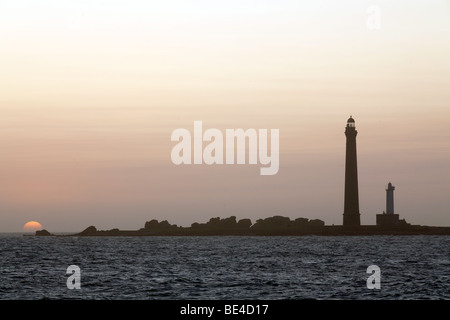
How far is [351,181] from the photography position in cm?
13512

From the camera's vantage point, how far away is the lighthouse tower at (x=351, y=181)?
442ft

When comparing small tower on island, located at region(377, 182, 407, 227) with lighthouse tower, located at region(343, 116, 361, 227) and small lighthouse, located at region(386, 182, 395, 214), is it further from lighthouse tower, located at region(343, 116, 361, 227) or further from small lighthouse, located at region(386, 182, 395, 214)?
lighthouse tower, located at region(343, 116, 361, 227)

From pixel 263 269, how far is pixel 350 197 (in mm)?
82550

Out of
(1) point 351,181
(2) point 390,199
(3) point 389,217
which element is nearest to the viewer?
(1) point 351,181

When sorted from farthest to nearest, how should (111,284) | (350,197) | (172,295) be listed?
(350,197) → (111,284) → (172,295)

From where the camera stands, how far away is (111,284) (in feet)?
147

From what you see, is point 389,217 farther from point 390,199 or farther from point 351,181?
point 351,181

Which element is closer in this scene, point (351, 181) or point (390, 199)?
point (351, 181)

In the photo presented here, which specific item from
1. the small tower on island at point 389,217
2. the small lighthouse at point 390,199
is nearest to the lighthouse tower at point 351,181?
the small lighthouse at point 390,199

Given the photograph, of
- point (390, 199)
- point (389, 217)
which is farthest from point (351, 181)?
point (389, 217)

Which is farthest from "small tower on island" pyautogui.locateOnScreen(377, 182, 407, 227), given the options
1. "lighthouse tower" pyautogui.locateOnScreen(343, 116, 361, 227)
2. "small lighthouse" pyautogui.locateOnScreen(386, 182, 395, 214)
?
"lighthouse tower" pyautogui.locateOnScreen(343, 116, 361, 227)

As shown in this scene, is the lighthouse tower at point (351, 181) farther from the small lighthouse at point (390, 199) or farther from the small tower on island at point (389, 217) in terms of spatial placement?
the small tower on island at point (389, 217)
